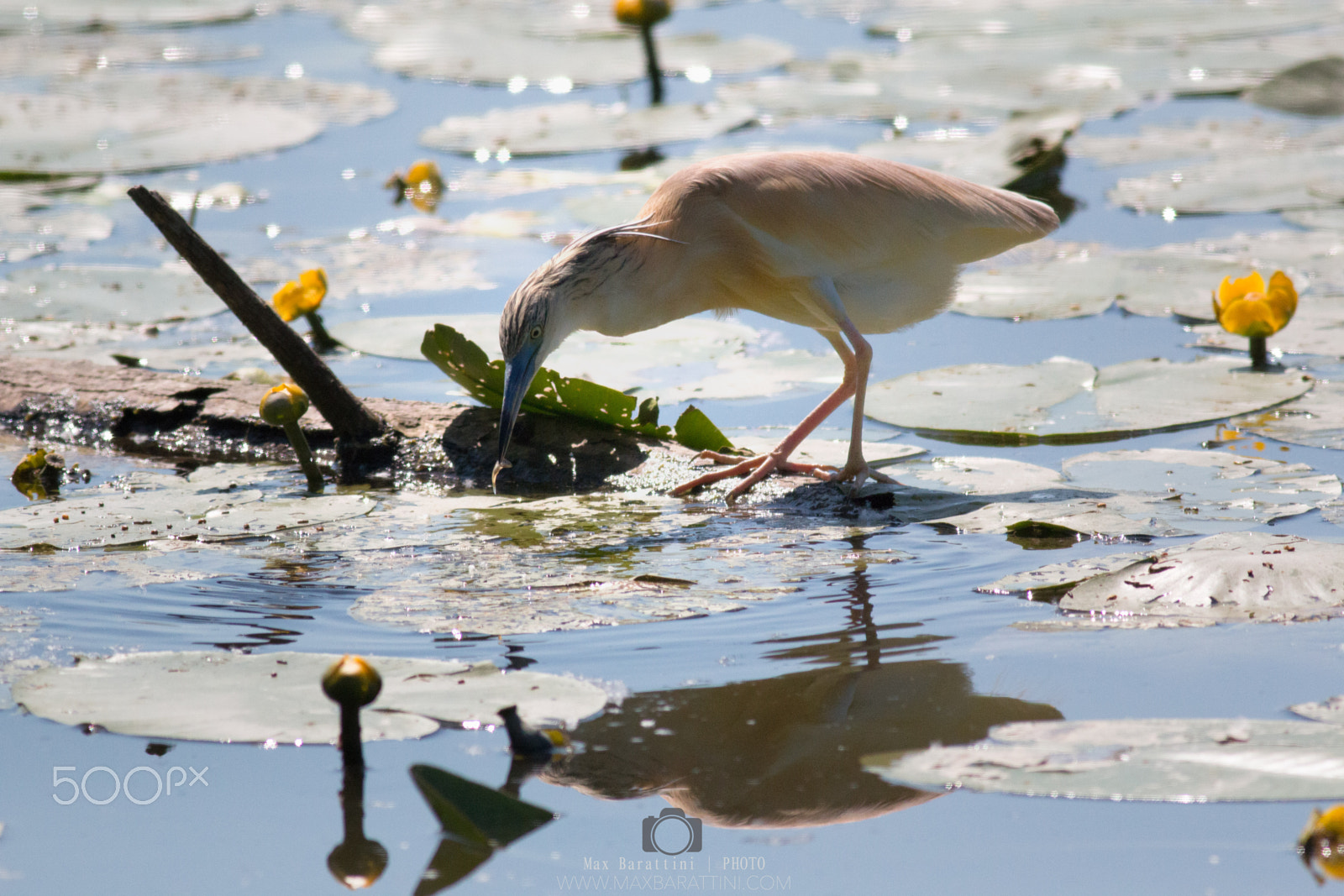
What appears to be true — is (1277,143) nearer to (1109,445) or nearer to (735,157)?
(1109,445)

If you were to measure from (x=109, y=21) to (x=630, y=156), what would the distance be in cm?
609

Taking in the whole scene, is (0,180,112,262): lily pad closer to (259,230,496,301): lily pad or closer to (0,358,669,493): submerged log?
(259,230,496,301): lily pad

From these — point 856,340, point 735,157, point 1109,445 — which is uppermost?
point 735,157

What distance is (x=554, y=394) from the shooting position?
14.2 ft

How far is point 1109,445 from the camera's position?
4.49 meters

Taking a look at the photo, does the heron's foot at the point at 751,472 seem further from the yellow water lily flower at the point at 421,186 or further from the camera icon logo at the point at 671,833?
the yellow water lily flower at the point at 421,186

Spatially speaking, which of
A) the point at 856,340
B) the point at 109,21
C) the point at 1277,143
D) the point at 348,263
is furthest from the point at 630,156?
the point at 109,21

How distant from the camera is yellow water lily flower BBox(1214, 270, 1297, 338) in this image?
16.2 feet

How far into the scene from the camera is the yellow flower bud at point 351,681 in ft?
7.67

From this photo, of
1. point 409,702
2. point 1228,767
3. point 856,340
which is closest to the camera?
point 1228,767

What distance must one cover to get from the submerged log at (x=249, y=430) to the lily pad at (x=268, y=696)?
1500 millimetres

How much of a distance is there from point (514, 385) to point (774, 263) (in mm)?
917

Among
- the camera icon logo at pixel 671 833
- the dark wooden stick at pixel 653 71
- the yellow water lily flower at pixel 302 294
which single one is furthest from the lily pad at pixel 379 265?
the camera icon logo at pixel 671 833

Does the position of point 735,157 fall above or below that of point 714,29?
below
